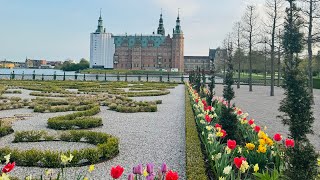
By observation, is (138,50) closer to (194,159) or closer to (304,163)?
(194,159)

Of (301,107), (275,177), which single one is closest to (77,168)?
(275,177)

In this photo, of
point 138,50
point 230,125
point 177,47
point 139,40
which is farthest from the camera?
point 139,40

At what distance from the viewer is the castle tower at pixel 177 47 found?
4299 inches

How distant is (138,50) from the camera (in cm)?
11350

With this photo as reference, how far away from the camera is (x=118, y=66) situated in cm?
11350

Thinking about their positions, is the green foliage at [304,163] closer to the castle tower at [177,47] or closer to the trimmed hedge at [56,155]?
the trimmed hedge at [56,155]

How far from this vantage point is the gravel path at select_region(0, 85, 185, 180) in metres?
5.56

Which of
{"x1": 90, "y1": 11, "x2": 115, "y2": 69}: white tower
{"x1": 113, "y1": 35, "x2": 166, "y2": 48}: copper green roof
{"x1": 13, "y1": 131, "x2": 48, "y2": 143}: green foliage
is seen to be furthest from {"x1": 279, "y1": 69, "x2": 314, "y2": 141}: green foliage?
{"x1": 113, "y1": 35, "x2": 166, "y2": 48}: copper green roof

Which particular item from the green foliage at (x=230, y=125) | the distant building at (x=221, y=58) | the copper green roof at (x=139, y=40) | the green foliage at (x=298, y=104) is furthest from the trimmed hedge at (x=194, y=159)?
the copper green roof at (x=139, y=40)

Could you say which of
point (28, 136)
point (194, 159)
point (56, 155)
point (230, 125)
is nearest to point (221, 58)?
point (230, 125)

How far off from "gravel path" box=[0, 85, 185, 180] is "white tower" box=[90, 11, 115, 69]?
326 feet

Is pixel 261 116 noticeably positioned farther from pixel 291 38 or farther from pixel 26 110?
pixel 26 110

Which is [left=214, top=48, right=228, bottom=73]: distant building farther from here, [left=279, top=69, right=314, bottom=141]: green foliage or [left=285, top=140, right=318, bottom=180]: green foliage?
[left=285, top=140, right=318, bottom=180]: green foliage

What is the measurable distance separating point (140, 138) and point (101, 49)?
10567 cm
